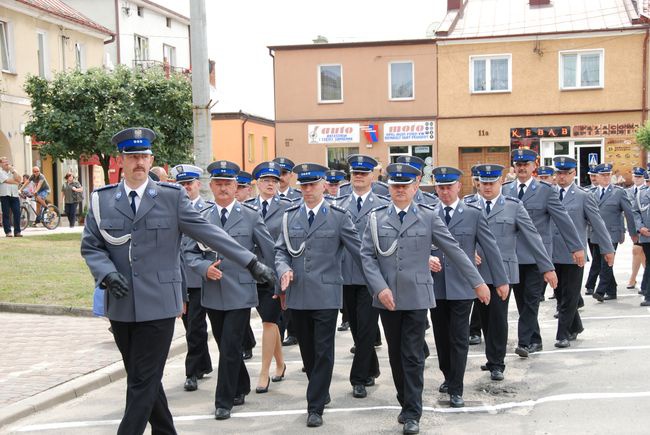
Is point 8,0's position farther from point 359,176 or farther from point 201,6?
point 359,176

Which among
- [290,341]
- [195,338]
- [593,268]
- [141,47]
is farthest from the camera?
[141,47]

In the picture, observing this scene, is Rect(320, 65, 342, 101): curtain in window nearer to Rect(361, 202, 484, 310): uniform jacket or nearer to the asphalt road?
the asphalt road

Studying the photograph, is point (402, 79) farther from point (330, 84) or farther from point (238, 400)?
point (238, 400)

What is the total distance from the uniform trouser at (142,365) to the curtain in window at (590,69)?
3215 centimetres

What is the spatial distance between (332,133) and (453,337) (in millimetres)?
30086

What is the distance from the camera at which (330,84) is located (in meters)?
37.2

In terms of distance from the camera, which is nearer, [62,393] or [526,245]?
[62,393]

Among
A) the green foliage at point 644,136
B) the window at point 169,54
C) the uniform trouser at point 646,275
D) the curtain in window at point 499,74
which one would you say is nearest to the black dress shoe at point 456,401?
the uniform trouser at point 646,275

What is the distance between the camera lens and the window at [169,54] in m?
45.0

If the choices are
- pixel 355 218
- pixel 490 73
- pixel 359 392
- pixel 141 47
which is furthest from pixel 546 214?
pixel 141 47

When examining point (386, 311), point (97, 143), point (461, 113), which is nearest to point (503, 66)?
point (461, 113)

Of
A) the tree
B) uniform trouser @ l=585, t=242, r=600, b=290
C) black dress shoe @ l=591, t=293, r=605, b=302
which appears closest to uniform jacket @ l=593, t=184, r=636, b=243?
uniform trouser @ l=585, t=242, r=600, b=290

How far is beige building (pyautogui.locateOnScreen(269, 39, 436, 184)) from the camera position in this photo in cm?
3612

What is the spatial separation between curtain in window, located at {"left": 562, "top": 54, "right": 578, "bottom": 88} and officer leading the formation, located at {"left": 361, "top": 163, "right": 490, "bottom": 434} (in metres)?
29.9
